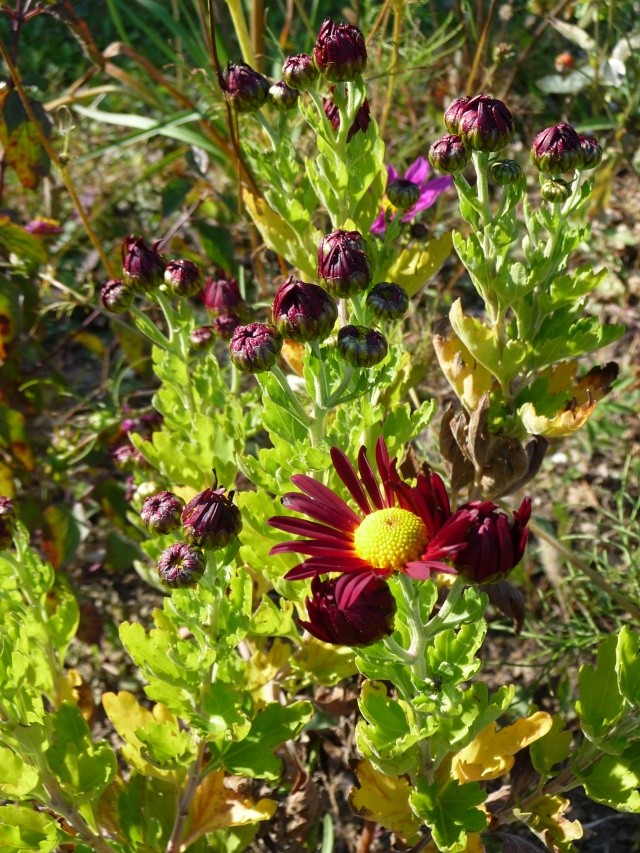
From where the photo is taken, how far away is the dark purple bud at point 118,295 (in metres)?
1.08

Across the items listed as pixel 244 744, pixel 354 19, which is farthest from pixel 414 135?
pixel 244 744

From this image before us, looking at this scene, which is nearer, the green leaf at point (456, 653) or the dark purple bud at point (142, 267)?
the green leaf at point (456, 653)

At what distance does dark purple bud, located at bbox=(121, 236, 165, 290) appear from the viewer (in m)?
1.05

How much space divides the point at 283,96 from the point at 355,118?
9 cm

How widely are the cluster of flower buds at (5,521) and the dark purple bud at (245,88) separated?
523mm

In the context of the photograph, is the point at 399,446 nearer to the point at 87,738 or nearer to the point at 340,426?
the point at 340,426

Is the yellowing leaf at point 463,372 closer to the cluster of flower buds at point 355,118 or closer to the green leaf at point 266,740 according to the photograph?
the cluster of flower buds at point 355,118

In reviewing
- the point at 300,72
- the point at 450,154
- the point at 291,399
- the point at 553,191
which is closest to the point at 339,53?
the point at 300,72

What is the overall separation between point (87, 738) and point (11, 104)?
0.93 metres

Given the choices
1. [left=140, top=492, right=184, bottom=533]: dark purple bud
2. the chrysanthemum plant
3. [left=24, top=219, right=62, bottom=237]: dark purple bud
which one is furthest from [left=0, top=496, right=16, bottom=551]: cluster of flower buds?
[left=24, top=219, right=62, bottom=237]: dark purple bud

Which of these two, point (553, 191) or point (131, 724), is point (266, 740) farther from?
point (553, 191)

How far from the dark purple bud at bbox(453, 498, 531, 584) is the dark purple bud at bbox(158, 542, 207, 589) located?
27cm

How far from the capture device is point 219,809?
1.11 meters

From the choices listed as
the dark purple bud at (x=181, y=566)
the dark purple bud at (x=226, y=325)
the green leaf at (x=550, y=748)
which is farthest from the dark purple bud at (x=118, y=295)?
the green leaf at (x=550, y=748)
